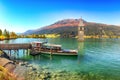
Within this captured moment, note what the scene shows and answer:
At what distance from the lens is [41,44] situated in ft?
277

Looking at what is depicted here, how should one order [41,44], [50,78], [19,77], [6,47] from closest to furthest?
[19,77] < [50,78] < [6,47] < [41,44]

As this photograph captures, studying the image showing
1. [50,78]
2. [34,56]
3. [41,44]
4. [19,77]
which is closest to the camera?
[19,77]

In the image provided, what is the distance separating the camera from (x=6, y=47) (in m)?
73.1

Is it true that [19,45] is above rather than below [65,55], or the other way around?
above

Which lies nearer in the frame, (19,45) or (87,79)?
(87,79)

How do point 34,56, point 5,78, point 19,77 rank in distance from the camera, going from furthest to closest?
1. point 34,56
2. point 19,77
3. point 5,78

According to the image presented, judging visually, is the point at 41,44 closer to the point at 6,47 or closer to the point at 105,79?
the point at 6,47

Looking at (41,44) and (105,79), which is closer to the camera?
(105,79)

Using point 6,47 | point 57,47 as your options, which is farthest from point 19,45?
point 57,47

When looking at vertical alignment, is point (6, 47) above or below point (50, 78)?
above

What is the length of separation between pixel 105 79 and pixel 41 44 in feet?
155

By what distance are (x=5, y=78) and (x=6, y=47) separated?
44842 millimetres

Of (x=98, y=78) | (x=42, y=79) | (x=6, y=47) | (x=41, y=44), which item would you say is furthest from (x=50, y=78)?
(x=41, y=44)

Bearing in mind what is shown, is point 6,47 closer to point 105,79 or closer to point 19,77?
point 19,77
